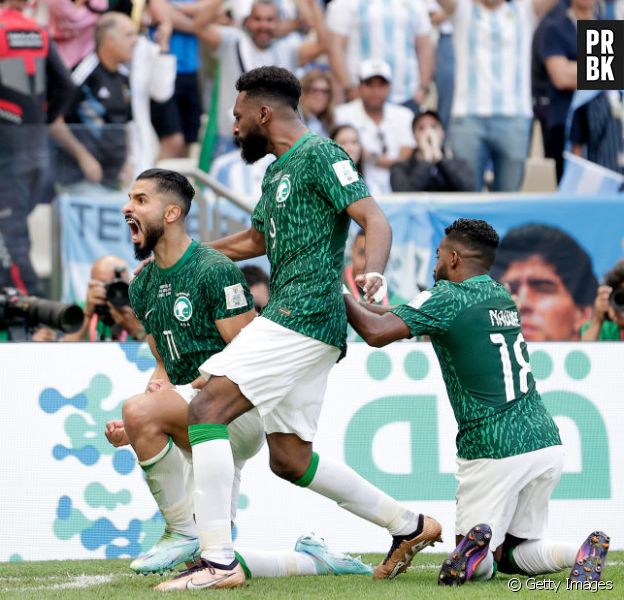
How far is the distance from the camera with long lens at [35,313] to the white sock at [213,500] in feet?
10.1

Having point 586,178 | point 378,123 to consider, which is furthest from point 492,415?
point 586,178

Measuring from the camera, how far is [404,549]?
5160 mm

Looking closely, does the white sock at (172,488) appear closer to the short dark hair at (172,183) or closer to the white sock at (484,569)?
the short dark hair at (172,183)

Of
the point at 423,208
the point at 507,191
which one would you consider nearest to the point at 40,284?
the point at 423,208

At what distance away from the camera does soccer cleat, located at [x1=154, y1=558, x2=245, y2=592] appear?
15.1ft

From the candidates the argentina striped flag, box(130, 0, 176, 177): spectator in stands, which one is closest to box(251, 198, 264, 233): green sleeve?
box(130, 0, 176, 177): spectator in stands

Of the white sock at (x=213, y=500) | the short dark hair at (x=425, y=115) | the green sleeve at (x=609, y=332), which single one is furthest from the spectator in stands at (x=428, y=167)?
the white sock at (x=213, y=500)

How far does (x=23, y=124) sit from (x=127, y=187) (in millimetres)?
966

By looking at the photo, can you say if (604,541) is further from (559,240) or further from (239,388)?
(559,240)

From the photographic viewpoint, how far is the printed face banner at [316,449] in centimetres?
632

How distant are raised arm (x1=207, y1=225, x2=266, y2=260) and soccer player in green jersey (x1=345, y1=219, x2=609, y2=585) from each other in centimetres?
61

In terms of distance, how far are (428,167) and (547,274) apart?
1380 millimetres

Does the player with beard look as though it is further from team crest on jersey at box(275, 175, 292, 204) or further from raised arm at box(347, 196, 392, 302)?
raised arm at box(347, 196, 392, 302)

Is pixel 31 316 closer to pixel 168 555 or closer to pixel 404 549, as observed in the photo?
pixel 168 555
